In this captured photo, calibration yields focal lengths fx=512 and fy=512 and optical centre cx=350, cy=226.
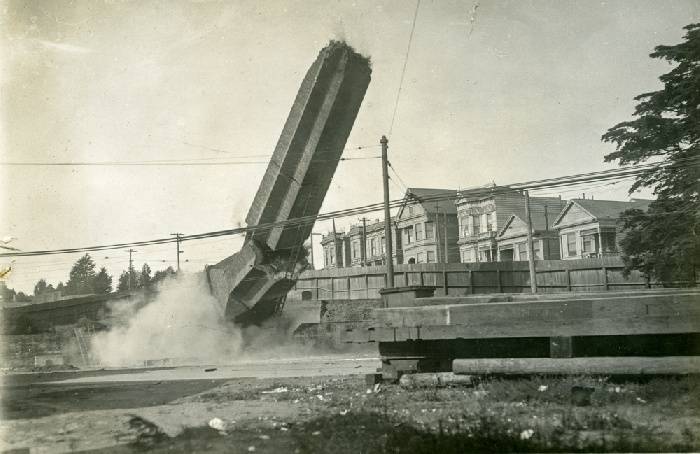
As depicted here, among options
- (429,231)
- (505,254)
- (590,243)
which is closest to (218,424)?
(590,243)

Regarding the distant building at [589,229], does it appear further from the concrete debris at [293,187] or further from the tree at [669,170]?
the concrete debris at [293,187]

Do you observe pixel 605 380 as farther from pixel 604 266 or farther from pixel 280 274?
pixel 604 266

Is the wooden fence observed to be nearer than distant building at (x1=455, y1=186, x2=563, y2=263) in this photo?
Yes

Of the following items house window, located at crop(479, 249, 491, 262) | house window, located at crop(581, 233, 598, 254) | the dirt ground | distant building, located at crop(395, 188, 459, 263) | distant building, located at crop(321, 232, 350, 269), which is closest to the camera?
the dirt ground

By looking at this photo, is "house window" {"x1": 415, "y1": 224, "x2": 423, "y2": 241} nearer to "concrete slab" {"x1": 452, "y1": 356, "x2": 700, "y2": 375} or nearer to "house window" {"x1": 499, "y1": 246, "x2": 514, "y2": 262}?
"house window" {"x1": 499, "y1": 246, "x2": 514, "y2": 262}

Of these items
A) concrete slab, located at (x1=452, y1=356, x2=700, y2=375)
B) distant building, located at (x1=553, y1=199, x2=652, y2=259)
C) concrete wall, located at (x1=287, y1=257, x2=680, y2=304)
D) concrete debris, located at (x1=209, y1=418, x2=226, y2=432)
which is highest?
distant building, located at (x1=553, y1=199, x2=652, y2=259)

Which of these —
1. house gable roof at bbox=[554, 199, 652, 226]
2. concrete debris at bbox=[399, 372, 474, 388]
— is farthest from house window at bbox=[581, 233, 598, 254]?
concrete debris at bbox=[399, 372, 474, 388]

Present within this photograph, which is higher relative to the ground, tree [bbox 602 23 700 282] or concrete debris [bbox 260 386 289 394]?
tree [bbox 602 23 700 282]
